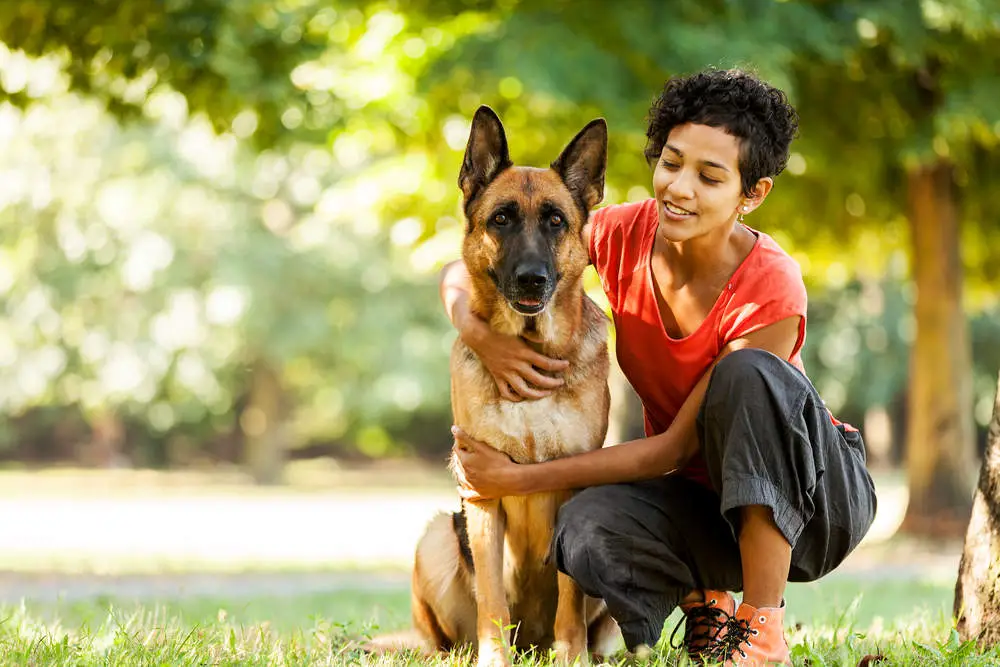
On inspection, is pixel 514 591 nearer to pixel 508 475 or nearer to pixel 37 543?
pixel 508 475

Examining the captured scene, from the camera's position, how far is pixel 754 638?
3350 mm

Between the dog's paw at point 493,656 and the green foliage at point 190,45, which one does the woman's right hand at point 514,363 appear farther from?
the green foliage at point 190,45

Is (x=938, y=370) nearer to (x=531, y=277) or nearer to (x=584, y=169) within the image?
(x=584, y=169)

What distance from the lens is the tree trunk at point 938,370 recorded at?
11.0 metres

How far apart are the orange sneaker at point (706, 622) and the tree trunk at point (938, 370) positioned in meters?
8.09

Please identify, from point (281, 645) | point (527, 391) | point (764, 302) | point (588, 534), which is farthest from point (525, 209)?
point (281, 645)

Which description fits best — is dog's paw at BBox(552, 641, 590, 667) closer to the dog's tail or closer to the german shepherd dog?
the german shepherd dog

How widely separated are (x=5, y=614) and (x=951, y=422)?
919cm

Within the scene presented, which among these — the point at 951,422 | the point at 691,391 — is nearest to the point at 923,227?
the point at 951,422

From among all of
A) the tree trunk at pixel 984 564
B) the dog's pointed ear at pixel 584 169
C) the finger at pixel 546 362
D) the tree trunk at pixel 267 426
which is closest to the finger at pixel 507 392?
the finger at pixel 546 362

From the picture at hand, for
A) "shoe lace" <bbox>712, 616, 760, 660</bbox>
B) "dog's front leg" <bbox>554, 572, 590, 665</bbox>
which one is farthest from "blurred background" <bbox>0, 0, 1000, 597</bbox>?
"shoe lace" <bbox>712, 616, 760, 660</bbox>

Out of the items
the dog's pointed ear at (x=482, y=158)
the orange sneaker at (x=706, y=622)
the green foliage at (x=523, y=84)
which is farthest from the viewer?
the green foliage at (x=523, y=84)

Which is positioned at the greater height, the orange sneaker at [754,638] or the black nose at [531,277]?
the black nose at [531,277]

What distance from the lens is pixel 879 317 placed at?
29.3m
